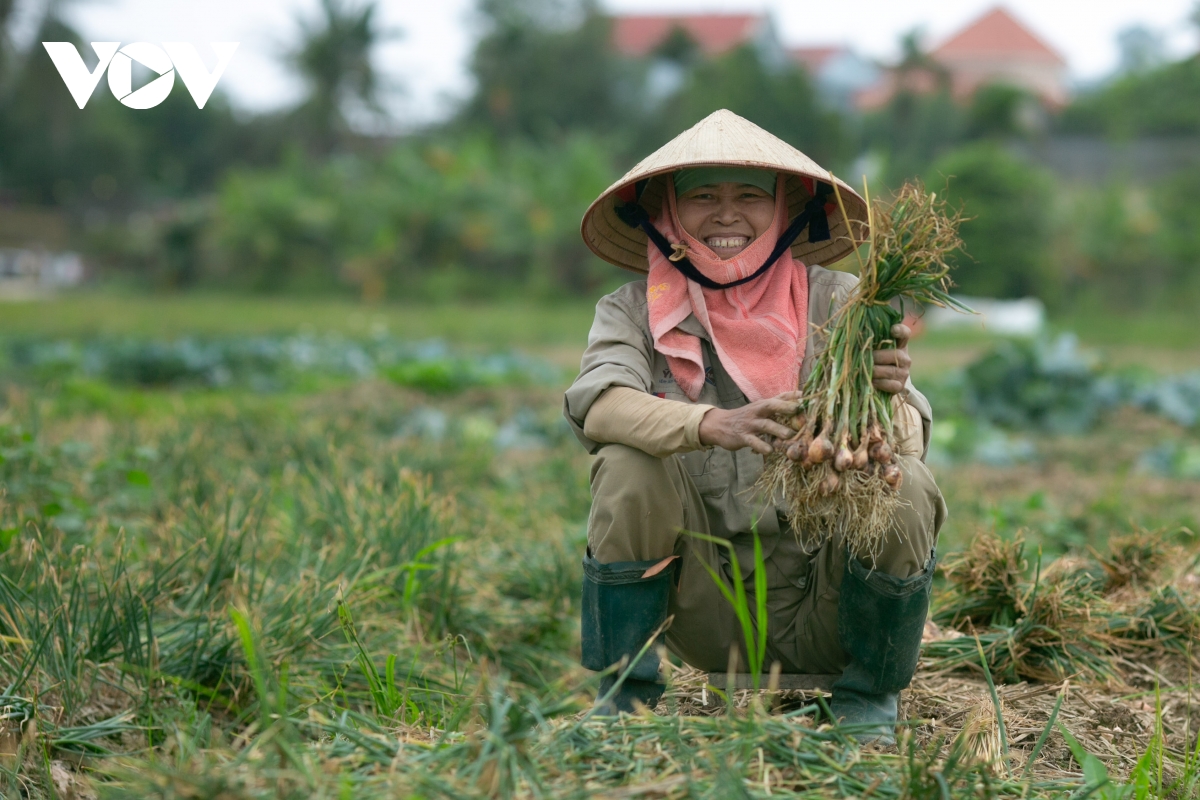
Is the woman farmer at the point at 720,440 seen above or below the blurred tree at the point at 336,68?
below

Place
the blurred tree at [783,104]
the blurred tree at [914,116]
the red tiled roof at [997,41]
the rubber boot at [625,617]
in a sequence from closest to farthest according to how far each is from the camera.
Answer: the rubber boot at [625,617] < the blurred tree at [783,104] < the blurred tree at [914,116] < the red tiled roof at [997,41]

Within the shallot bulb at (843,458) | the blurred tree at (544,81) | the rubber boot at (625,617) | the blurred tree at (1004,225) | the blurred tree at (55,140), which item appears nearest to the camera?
the shallot bulb at (843,458)

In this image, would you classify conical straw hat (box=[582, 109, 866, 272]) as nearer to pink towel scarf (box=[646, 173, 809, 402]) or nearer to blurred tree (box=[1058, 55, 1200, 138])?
pink towel scarf (box=[646, 173, 809, 402])

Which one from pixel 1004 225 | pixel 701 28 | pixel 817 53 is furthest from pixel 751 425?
pixel 817 53

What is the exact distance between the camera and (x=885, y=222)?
2.35 m

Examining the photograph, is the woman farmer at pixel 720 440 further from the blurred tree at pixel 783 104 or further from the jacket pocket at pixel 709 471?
the blurred tree at pixel 783 104

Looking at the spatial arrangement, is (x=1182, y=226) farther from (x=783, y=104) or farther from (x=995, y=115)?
(x=995, y=115)

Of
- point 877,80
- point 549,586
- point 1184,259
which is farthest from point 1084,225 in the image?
point 877,80

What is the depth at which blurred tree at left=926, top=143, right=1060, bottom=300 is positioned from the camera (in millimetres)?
20078

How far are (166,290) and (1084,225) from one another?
20831 millimetres

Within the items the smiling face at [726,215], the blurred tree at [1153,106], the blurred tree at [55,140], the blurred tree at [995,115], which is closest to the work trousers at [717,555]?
the smiling face at [726,215]

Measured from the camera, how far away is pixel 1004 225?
20156 mm

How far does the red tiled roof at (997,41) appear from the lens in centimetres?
6388

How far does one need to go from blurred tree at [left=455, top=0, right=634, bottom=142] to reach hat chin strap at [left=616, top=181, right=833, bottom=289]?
34992 millimetres
